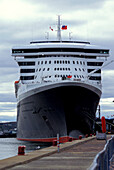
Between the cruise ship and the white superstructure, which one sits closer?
the cruise ship

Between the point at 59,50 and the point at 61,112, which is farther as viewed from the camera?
the point at 59,50

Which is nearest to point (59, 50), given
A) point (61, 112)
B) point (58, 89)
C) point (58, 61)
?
point (58, 61)

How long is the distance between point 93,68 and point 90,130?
32.2 feet

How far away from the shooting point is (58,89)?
40500 mm

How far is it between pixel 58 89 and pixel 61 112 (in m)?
2.64

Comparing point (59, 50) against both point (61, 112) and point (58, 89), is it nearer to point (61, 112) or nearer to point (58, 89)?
point (58, 89)

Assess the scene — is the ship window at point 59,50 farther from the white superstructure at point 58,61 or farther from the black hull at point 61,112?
the black hull at point 61,112

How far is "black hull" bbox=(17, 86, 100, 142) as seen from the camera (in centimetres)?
4038

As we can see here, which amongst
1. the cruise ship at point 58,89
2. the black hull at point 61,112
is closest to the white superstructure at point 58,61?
the cruise ship at point 58,89

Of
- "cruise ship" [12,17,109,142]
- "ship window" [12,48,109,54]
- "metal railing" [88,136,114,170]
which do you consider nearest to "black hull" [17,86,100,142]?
"cruise ship" [12,17,109,142]

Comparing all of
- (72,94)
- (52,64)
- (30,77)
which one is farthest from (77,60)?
(72,94)

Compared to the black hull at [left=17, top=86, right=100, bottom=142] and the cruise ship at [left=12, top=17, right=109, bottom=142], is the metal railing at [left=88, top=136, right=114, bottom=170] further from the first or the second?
the cruise ship at [left=12, top=17, right=109, bottom=142]

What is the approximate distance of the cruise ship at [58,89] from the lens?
40.6 m

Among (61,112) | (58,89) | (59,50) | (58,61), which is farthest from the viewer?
(59,50)
